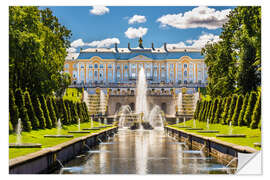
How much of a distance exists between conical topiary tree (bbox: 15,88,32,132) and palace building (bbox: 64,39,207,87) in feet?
215

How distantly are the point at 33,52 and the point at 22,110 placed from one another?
2.81 meters

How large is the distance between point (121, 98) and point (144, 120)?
1017 inches

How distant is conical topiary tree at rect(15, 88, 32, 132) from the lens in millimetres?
20156

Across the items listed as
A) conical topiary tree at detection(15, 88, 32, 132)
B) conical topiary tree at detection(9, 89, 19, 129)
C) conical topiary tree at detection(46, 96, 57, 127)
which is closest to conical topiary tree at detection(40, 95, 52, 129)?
conical topiary tree at detection(46, 96, 57, 127)

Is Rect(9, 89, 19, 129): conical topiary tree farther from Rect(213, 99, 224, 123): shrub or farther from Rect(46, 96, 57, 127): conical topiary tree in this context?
Rect(213, 99, 224, 123): shrub

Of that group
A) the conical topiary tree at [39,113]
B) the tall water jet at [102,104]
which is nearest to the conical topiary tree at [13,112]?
the conical topiary tree at [39,113]

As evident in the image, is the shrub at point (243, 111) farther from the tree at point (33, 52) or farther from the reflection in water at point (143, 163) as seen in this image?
the tree at point (33, 52)

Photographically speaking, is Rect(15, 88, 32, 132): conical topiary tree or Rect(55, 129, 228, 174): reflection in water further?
Rect(15, 88, 32, 132): conical topiary tree

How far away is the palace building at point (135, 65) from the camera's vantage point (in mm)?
88625

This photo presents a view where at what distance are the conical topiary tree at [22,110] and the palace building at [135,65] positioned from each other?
65.6m

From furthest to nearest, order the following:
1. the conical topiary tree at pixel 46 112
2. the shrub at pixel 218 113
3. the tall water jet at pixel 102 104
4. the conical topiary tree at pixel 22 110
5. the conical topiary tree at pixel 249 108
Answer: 1. the tall water jet at pixel 102 104
2. the shrub at pixel 218 113
3. the conical topiary tree at pixel 46 112
4. the conical topiary tree at pixel 249 108
5. the conical topiary tree at pixel 22 110

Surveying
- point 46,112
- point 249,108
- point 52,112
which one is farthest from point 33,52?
point 249,108

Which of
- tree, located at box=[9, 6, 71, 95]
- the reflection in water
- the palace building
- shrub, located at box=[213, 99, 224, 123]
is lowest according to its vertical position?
the reflection in water

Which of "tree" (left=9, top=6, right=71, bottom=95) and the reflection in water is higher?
"tree" (left=9, top=6, right=71, bottom=95)
